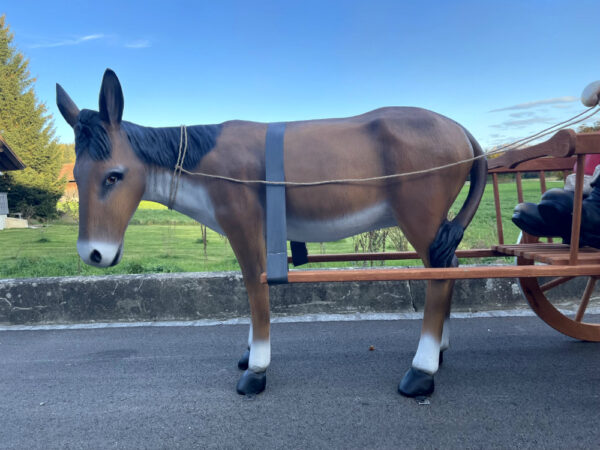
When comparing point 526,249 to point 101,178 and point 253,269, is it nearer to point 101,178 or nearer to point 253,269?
point 253,269

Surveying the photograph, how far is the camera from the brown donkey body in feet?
6.78

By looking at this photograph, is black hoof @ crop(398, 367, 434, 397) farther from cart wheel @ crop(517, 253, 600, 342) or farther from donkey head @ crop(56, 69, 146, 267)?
donkey head @ crop(56, 69, 146, 267)

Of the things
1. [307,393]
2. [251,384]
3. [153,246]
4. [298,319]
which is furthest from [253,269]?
[153,246]

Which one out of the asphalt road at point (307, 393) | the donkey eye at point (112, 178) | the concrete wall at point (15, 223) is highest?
the donkey eye at point (112, 178)

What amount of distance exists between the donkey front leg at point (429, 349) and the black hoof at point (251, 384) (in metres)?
0.74

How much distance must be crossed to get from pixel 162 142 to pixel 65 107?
1.68 feet

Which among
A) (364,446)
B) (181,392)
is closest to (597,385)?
(364,446)

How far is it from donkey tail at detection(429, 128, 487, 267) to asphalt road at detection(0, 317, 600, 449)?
0.72 m

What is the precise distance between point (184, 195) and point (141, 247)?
14.4 feet

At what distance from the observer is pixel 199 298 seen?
3828 millimetres

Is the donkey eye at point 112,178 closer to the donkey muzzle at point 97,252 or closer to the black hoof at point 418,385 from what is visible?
the donkey muzzle at point 97,252

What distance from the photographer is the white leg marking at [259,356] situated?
7.30 feet

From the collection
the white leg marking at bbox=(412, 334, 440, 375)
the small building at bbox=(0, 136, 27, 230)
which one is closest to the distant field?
the small building at bbox=(0, 136, 27, 230)

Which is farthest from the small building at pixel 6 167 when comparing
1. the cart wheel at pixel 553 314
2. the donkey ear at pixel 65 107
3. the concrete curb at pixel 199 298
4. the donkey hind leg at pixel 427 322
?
the cart wheel at pixel 553 314
